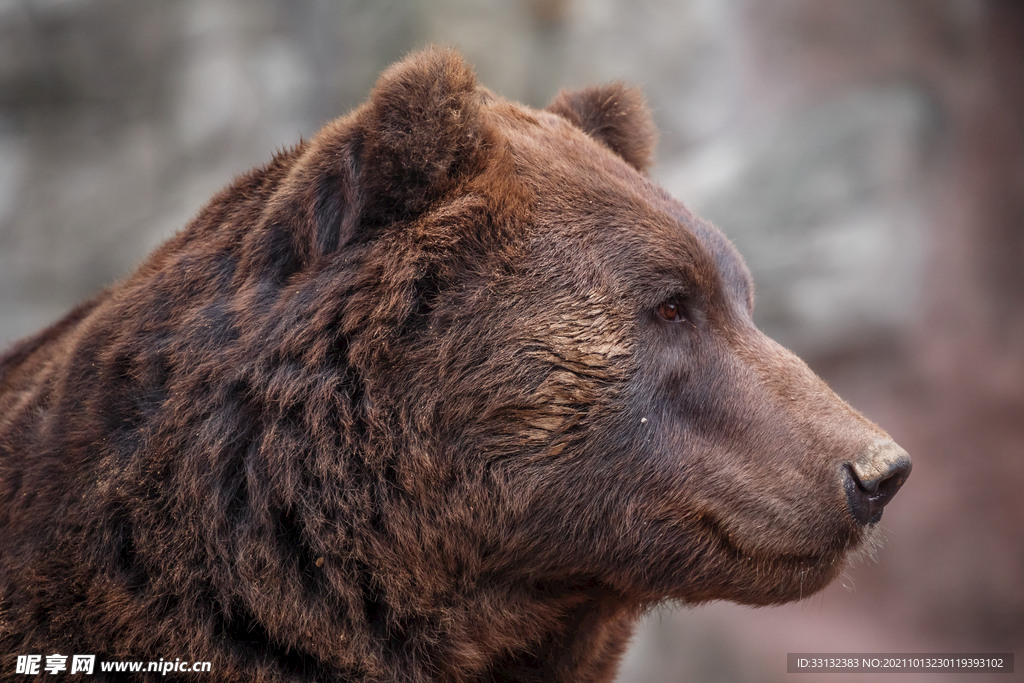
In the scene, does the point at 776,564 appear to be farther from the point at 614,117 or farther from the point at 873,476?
the point at 614,117

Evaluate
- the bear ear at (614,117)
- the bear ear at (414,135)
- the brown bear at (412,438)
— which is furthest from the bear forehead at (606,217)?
the bear ear at (614,117)

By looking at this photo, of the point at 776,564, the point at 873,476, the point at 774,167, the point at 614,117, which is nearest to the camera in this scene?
the point at 873,476

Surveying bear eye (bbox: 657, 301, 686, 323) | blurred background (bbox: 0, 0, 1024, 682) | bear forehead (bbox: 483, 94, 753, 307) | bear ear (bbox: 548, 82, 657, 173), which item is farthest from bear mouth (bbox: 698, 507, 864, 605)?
blurred background (bbox: 0, 0, 1024, 682)

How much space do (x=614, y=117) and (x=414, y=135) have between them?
4.32ft

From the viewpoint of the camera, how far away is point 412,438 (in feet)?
7.36

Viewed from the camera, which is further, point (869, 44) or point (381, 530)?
point (869, 44)

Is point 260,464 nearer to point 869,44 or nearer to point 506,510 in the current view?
point 506,510

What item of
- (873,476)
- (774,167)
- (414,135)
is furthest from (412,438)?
(774,167)

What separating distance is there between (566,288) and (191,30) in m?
9.75

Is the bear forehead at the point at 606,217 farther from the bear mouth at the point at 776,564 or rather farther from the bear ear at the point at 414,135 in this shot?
the bear mouth at the point at 776,564

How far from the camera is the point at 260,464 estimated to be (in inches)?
87.3

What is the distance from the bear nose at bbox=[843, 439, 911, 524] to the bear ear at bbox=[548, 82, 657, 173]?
1.60m

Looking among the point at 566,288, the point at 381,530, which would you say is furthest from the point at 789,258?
the point at 381,530

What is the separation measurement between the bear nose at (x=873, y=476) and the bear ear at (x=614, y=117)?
1600 millimetres
